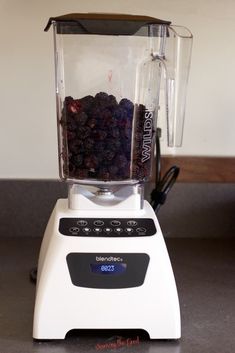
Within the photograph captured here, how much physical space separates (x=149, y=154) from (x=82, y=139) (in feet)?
0.38

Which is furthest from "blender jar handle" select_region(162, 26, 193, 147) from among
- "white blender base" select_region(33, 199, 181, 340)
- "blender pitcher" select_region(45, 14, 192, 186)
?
"white blender base" select_region(33, 199, 181, 340)

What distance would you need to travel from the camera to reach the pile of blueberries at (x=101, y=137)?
0.93 meters

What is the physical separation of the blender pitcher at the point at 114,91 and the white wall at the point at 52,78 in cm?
28

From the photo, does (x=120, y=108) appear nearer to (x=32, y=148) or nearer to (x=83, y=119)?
(x=83, y=119)

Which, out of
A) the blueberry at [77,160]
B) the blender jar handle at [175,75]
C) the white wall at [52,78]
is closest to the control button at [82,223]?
the blueberry at [77,160]

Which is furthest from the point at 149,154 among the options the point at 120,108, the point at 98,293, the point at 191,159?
the point at 191,159

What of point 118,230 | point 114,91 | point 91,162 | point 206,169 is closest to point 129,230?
point 118,230

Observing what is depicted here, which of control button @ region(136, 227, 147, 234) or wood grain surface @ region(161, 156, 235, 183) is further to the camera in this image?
wood grain surface @ region(161, 156, 235, 183)

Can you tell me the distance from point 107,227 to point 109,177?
0.10 meters

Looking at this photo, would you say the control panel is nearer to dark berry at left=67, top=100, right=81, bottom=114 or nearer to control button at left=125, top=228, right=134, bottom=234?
control button at left=125, top=228, right=134, bottom=234

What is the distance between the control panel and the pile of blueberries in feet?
0.27

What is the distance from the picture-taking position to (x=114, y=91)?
1.01 meters

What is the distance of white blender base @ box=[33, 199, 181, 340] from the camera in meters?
0.85

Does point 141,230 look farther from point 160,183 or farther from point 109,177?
point 160,183
